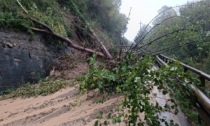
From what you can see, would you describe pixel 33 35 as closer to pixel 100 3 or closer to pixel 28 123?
pixel 28 123

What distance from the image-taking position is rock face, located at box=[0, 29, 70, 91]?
1130 cm

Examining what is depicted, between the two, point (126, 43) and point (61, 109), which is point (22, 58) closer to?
point (126, 43)

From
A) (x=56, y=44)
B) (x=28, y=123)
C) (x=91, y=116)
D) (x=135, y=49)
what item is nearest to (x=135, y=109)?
(x=91, y=116)

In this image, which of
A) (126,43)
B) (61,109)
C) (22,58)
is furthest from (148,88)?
(22,58)

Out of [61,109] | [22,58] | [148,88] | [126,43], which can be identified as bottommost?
[61,109]

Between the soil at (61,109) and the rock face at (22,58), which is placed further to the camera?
the rock face at (22,58)

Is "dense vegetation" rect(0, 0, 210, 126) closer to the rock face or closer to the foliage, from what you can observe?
the foliage

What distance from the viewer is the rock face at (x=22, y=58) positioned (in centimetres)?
1130

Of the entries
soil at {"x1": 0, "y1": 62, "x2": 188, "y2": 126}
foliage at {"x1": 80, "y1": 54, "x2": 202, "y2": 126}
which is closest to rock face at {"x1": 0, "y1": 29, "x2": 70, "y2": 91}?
soil at {"x1": 0, "y1": 62, "x2": 188, "y2": 126}

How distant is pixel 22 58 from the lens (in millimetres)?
12055

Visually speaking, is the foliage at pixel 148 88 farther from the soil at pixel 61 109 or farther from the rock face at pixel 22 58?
the rock face at pixel 22 58

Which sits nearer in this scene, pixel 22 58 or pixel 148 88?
pixel 148 88

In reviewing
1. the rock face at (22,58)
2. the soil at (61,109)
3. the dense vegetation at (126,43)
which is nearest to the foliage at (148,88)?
the dense vegetation at (126,43)

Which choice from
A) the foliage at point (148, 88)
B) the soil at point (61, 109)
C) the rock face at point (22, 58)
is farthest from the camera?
the rock face at point (22, 58)
